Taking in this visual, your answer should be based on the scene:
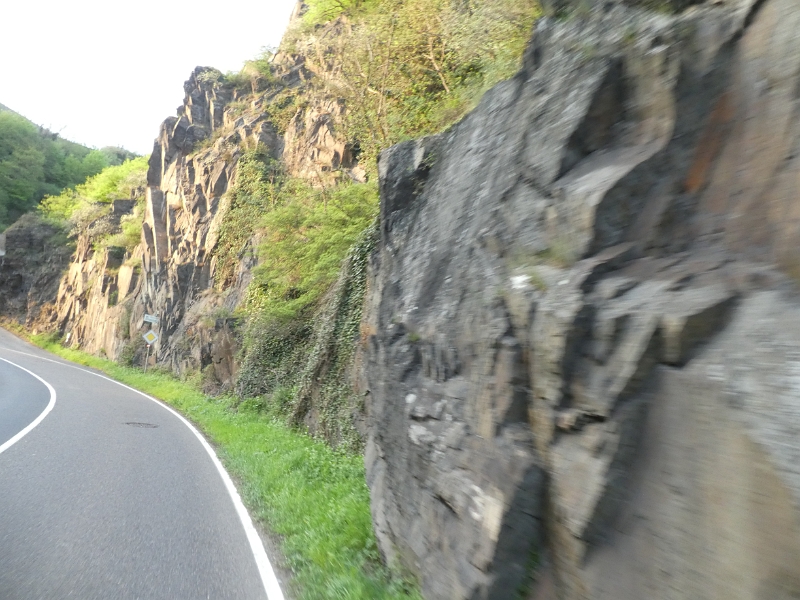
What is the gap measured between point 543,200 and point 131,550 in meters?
4.92

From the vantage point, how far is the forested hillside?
60.0 m

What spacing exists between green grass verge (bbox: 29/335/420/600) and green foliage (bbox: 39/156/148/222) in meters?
35.7

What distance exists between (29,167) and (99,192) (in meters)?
18.5

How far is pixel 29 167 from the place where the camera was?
61.8 metres

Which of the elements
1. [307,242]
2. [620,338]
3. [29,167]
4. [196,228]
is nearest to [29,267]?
[29,167]

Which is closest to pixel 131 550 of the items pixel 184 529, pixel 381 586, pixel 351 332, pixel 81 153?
pixel 184 529

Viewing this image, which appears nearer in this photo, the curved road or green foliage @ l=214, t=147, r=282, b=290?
the curved road

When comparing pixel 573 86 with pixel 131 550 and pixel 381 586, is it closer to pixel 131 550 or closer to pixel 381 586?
pixel 381 586

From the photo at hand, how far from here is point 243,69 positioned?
31.5m

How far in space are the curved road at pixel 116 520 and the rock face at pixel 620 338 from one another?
65.9 inches

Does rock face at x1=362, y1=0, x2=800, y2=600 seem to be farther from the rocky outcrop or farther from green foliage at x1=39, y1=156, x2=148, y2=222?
the rocky outcrop

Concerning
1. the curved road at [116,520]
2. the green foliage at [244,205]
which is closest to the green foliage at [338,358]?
the curved road at [116,520]

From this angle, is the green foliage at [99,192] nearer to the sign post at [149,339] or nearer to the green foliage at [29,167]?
the green foliage at [29,167]

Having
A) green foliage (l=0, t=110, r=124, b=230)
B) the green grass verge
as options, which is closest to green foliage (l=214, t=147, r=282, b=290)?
the green grass verge
